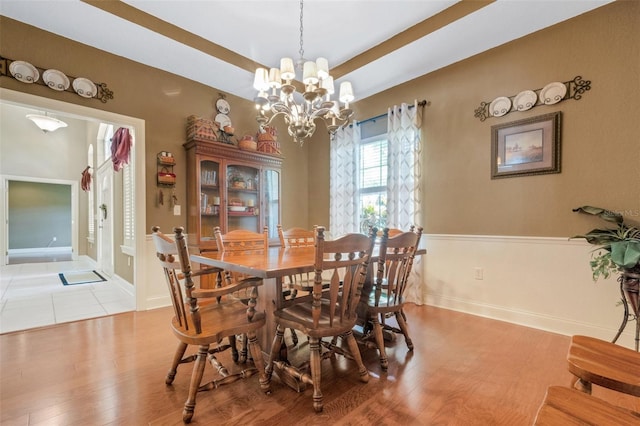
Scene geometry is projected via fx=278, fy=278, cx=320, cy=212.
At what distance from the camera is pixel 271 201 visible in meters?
4.08

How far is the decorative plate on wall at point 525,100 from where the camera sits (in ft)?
8.68

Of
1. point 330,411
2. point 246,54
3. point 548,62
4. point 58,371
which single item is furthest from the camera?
point 246,54

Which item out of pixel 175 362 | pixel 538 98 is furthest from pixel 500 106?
pixel 175 362

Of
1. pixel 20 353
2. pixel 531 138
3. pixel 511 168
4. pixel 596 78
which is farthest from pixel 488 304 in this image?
pixel 20 353

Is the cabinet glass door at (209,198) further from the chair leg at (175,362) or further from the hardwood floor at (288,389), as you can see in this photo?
the chair leg at (175,362)

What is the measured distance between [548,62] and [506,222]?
60.1 inches

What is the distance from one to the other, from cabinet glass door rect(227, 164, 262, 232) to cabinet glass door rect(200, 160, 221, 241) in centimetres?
17

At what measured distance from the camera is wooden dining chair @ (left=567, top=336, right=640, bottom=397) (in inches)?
35.5

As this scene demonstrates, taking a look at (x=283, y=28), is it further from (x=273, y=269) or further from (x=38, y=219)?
(x=38, y=219)

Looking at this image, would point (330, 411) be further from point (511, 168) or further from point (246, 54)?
point (246, 54)

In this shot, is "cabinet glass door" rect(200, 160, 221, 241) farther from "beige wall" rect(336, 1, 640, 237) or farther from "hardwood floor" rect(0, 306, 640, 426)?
"beige wall" rect(336, 1, 640, 237)

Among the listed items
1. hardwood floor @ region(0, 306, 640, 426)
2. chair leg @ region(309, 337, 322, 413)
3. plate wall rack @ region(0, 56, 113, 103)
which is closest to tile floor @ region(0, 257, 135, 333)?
hardwood floor @ region(0, 306, 640, 426)

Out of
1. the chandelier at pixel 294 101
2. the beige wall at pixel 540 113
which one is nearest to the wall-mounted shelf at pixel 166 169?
the chandelier at pixel 294 101

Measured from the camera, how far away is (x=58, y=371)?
6.04ft
